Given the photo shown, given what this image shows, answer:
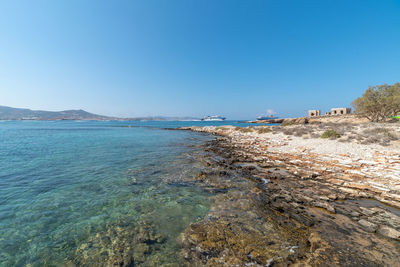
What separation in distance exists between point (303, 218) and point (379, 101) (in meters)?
38.2

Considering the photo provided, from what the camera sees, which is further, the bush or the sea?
the bush

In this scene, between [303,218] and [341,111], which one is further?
[341,111]

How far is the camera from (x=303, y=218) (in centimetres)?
454

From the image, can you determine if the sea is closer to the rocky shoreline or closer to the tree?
the rocky shoreline

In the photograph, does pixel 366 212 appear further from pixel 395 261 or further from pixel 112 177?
pixel 112 177

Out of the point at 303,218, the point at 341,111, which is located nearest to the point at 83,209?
the point at 303,218

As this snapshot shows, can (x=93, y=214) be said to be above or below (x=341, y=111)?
below

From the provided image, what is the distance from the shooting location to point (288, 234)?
154 inches

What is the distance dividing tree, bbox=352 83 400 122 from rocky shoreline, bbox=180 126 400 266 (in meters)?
29.5

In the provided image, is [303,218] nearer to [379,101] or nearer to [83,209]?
[83,209]

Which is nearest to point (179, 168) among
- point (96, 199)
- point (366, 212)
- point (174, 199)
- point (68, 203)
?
point (174, 199)

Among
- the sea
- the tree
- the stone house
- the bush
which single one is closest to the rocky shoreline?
the sea

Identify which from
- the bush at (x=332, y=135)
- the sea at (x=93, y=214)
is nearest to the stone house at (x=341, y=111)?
the bush at (x=332, y=135)

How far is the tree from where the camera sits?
2601 centimetres
